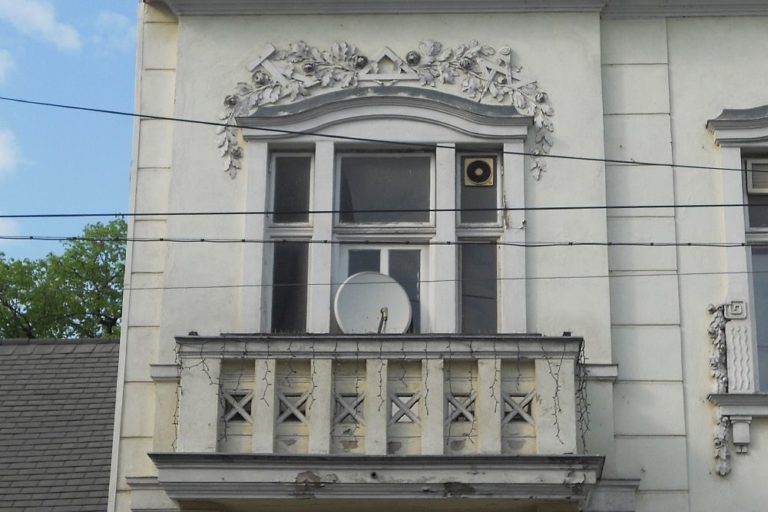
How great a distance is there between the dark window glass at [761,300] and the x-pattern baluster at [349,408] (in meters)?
4.34

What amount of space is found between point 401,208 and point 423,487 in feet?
11.7

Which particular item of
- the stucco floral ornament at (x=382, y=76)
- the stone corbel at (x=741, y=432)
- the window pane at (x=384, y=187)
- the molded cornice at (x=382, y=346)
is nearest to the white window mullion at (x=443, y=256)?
the window pane at (x=384, y=187)

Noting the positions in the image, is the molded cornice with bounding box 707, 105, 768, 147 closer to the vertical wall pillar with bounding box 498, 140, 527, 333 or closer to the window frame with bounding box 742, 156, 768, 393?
the window frame with bounding box 742, 156, 768, 393

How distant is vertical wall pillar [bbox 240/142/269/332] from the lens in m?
16.0

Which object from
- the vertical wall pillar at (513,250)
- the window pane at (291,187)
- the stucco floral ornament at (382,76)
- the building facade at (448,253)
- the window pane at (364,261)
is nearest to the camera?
the building facade at (448,253)

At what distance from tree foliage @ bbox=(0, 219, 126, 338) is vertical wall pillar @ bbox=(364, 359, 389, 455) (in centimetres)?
1973

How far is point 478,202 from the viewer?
54.3 feet

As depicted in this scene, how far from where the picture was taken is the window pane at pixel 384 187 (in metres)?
16.6

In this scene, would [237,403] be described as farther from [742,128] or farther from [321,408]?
[742,128]

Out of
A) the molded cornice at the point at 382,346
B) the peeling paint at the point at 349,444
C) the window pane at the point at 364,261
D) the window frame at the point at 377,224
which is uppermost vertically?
the window frame at the point at 377,224

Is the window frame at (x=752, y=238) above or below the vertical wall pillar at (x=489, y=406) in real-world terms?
above

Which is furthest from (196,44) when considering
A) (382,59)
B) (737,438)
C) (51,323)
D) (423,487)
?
(51,323)

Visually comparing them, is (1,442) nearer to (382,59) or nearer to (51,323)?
(382,59)

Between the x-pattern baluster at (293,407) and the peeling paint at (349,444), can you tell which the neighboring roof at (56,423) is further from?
the peeling paint at (349,444)
